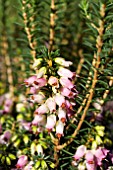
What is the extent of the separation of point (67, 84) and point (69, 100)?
259mm

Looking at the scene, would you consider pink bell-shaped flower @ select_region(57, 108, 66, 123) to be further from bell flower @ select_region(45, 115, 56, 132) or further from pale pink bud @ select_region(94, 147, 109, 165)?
pale pink bud @ select_region(94, 147, 109, 165)

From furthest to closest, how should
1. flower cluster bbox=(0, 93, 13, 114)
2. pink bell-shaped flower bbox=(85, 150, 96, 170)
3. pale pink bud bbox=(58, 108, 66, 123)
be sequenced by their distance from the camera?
1. flower cluster bbox=(0, 93, 13, 114)
2. pink bell-shaped flower bbox=(85, 150, 96, 170)
3. pale pink bud bbox=(58, 108, 66, 123)

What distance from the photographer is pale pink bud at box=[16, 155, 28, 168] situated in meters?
3.15

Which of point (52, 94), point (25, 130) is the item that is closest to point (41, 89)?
point (52, 94)

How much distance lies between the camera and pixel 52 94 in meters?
2.81

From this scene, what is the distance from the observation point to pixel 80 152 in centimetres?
309

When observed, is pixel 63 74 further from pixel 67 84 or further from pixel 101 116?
pixel 101 116

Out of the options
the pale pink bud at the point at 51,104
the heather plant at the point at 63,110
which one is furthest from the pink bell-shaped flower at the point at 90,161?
the pale pink bud at the point at 51,104

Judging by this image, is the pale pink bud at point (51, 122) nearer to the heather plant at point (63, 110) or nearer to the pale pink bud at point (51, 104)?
the heather plant at point (63, 110)

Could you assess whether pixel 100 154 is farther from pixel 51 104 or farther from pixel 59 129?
pixel 51 104

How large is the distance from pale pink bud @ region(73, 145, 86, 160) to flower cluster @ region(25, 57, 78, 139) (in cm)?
31

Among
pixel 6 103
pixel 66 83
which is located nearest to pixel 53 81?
pixel 66 83

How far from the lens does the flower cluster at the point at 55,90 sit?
270cm

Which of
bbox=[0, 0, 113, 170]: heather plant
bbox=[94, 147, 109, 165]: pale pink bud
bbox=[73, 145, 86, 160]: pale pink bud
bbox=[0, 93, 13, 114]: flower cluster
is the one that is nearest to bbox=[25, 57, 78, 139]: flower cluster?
bbox=[0, 0, 113, 170]: heather plant
